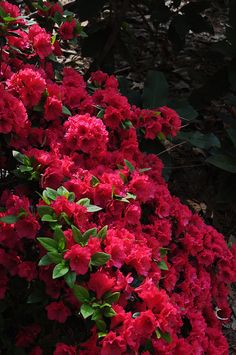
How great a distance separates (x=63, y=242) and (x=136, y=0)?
2.58 metres

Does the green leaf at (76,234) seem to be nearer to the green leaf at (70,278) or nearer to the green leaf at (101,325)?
the green leaf at (70,278)

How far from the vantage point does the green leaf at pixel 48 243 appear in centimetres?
149

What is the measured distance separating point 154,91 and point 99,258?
1.41 metres

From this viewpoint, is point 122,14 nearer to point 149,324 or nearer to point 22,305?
point 22,305

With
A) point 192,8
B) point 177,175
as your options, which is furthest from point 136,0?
point 177,175

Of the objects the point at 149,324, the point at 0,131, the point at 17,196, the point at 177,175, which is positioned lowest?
the point at 177,175

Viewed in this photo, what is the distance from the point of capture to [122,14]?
10.9ft

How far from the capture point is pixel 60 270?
1.46 meters

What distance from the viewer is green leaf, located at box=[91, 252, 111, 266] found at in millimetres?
1500

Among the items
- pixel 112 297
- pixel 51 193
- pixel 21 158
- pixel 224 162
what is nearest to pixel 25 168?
pixel 21 158

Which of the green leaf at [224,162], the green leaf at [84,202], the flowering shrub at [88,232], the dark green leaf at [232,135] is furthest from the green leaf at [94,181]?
the dark green leaf at [232,135]

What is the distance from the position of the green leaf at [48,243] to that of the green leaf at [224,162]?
1479mm

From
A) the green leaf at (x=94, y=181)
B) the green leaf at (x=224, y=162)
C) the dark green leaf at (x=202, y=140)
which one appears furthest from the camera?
the green leaf at (x=224, y=162)

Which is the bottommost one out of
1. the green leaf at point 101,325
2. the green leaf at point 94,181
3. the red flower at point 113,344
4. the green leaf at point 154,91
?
the green leaf at point 154,91
